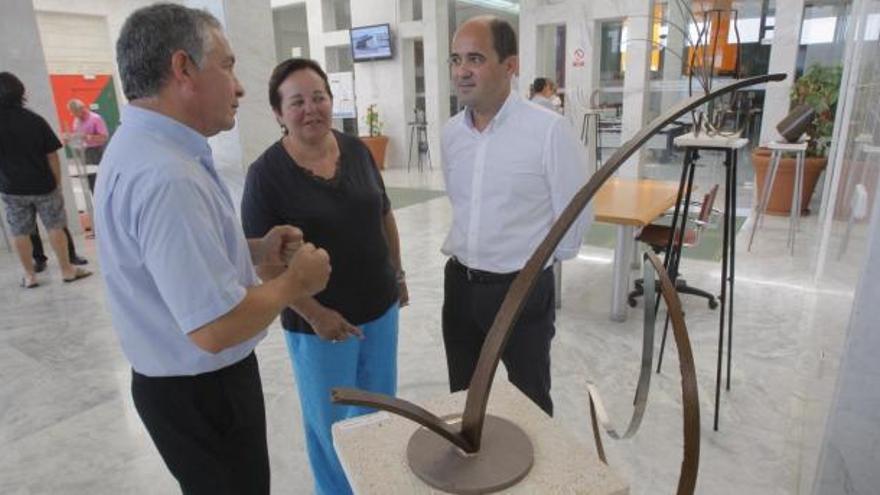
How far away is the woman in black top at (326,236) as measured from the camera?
1.56 meters

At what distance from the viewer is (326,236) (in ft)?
5.21

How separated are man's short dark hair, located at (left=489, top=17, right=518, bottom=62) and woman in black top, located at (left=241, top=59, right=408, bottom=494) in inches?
19.8

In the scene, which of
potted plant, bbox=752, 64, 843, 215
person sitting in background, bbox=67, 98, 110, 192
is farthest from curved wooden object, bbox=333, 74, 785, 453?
person sitting in background, bbox=67, 98, 110, 192

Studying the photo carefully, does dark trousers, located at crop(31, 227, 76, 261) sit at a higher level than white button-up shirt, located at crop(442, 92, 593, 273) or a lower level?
lower

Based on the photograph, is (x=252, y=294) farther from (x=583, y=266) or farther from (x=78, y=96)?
(x=78, y=96)

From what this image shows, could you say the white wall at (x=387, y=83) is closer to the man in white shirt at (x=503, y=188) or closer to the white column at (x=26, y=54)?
the white column at (x=26, y=54)


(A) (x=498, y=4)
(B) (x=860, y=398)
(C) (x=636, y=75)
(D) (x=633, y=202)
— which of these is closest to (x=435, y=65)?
(A) (x=498, y=4)

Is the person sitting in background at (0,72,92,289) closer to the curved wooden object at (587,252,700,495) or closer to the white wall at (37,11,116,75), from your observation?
the curved wooden object at (587,252,700,495)

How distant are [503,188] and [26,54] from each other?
600cm

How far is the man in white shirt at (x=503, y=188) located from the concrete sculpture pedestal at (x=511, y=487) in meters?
0.80

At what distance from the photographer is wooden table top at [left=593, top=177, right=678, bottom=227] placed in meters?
3.08

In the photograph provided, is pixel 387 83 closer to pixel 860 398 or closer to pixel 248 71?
pixel 248 71

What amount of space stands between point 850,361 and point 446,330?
43.7 inches

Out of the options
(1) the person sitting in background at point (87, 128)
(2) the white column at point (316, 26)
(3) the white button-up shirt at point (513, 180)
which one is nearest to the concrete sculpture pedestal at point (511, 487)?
(3) the white button-up shirt at point (513, 180)
